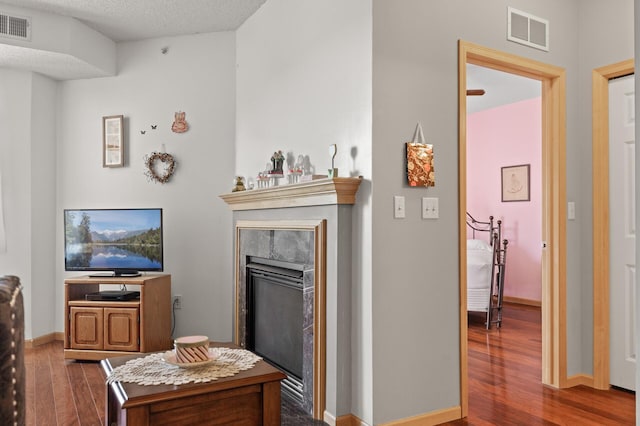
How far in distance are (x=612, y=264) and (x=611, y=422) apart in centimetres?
108

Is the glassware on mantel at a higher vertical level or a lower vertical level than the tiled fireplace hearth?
higher

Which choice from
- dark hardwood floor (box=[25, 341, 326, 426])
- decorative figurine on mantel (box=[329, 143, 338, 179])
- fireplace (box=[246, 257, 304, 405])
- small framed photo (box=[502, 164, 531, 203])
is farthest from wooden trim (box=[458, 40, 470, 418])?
small framed photo (box=[502, 164, 531, 203])

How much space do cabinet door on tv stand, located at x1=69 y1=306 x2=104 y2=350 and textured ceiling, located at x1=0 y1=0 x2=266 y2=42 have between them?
2502 mm

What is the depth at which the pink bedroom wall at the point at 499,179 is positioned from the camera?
649 centimetres

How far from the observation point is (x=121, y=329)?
399 centimetres

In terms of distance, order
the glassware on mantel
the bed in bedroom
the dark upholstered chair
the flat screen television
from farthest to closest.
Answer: the bed in bedroom → the flat screen television → the glassware on mantel → the dark upholstered chair

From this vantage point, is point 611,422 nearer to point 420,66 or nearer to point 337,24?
point 420,66

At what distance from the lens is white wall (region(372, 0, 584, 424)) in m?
2.51

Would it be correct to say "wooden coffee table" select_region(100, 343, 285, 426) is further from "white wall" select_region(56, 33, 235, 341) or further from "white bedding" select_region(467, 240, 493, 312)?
"white bedding" select_region(467, 240, 493, 312)

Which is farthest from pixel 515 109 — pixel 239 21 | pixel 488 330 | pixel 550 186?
pixel 239 21

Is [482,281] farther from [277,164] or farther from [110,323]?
[110,323]

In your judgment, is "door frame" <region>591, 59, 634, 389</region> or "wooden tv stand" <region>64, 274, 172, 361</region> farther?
"wooden tv stand" <region>64, 274, 172, 361</region>

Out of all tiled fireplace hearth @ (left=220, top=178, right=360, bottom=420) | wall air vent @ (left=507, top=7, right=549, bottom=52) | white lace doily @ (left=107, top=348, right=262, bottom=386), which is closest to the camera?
white lace doily @ (left=107, top=348, right=262, bottom=386)

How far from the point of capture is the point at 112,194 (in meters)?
4.72
